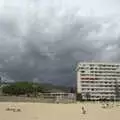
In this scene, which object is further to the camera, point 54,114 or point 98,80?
point 98,80

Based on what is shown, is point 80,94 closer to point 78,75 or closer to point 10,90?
point 78,75

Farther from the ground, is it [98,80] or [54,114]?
[98,80]

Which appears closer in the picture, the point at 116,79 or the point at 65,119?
the point at 65,119

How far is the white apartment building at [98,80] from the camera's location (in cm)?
A: 14788

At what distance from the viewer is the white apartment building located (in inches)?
5822

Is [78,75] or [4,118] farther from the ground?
[78,75]

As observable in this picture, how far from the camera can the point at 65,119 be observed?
101ft

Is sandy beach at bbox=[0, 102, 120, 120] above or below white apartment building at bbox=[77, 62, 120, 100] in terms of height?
below

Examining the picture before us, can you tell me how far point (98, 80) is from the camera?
153125 mm

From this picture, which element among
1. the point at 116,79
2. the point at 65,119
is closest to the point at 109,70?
the point at 116,79

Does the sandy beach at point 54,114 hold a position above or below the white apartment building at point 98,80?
below

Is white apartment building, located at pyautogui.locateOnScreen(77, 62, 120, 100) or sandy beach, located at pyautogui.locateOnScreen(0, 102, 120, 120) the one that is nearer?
sandy beach, located at pyautogui.locateOnScreen(0, 102, 120, 120)

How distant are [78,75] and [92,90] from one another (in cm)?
865

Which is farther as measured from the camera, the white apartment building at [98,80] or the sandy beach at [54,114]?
the white apartment building at [98,80]
